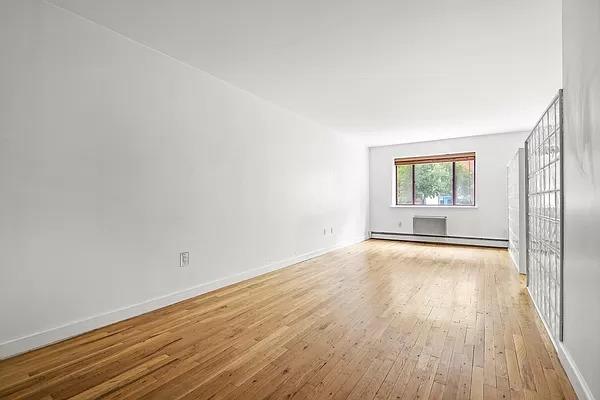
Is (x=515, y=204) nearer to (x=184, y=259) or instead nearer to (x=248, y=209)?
(x=248, y=209)

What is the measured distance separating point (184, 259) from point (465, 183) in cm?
626

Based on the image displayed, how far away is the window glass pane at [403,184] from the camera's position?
25.4 feet

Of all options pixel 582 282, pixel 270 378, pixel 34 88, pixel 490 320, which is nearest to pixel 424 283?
pixel 490 320

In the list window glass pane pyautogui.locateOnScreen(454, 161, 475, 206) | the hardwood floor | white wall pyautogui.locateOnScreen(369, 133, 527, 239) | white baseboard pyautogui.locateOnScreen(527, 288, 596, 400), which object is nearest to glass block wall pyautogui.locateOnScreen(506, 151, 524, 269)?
the hardwood floor

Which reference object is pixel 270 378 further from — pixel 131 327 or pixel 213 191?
pixel 213 191

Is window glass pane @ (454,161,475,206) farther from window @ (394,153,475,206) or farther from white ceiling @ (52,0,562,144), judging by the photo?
white ceiling @ (52,0,562,144)

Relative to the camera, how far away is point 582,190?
5.27ft

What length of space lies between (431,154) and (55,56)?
22.9 feet

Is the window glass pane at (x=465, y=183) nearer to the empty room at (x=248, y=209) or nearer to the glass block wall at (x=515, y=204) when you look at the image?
the glass block wall at (x=515, y=204)

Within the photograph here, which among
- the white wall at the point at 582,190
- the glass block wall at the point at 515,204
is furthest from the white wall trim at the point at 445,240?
the white wall at the point at 582,190

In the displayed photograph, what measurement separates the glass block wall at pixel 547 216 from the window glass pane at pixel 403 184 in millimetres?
4328

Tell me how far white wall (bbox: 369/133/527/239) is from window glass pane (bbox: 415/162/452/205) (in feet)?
0.81

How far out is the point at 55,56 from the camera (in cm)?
230

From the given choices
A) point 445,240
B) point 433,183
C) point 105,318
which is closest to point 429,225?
point 445,240
